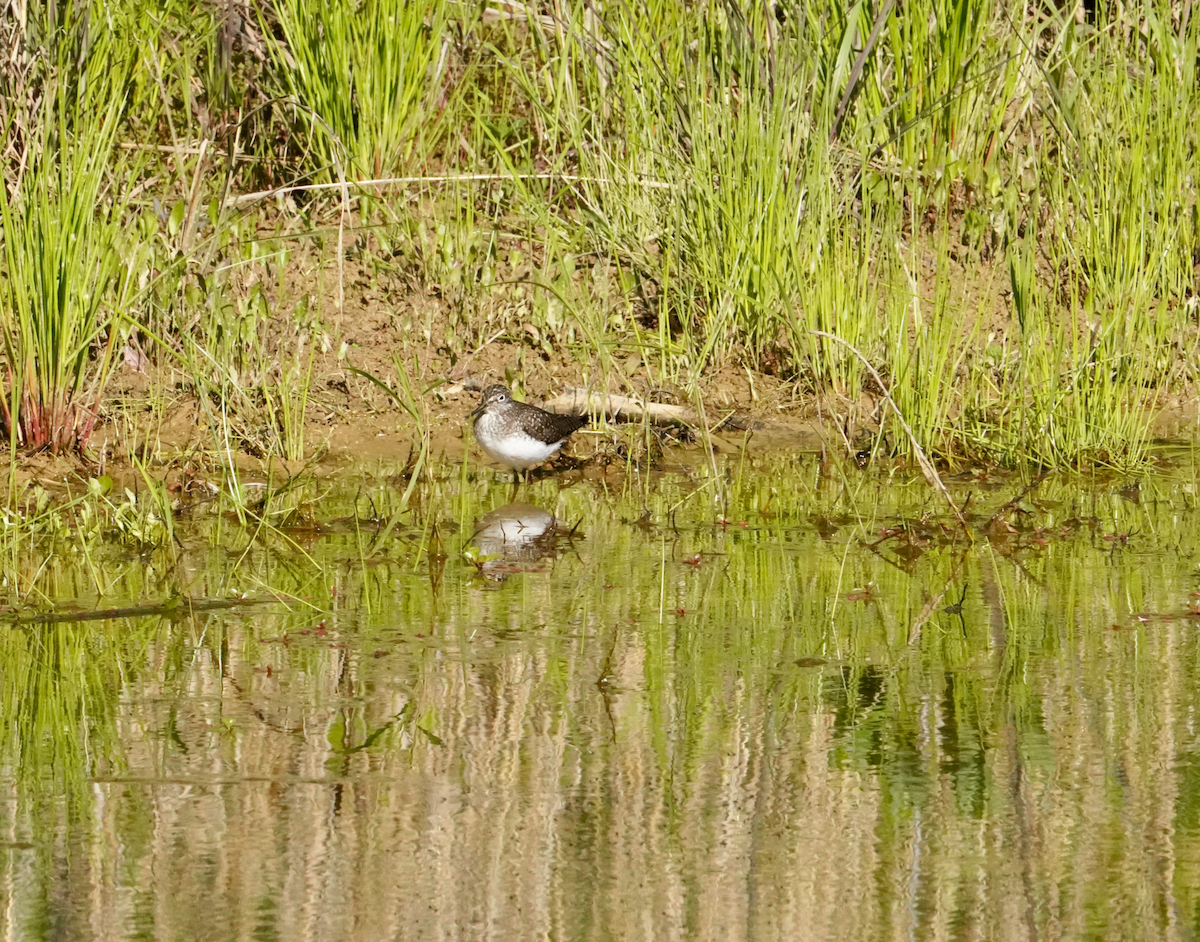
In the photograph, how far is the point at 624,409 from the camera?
7273 millimetres

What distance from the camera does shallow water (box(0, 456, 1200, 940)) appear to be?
3.12 meters

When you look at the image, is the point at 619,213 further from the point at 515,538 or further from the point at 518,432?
the point at 515,538

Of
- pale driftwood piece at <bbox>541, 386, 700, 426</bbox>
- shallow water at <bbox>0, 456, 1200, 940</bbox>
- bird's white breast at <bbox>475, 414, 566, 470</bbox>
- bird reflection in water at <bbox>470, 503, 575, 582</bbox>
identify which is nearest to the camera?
shallow water at <bbox>0, 456, 1200, 940</bbox>

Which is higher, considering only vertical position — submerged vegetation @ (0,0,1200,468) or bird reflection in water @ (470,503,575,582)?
submerged vegetation @ (0,0,1200,468)

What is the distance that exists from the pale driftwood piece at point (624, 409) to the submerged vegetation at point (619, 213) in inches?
3.7

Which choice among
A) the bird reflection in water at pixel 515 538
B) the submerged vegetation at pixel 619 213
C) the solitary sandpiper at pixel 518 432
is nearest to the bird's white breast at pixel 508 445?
the solitary sandpiper at pixel 518 432

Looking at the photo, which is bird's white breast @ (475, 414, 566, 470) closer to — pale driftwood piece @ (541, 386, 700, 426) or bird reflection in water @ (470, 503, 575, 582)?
bird reflection in water @ (470, 503, 575, 582)

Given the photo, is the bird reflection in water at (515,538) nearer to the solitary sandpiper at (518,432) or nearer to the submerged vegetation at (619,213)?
the solitary sandpiper at (518,432)

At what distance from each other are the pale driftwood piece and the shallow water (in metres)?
1.32

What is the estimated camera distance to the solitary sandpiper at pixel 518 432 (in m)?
6.60

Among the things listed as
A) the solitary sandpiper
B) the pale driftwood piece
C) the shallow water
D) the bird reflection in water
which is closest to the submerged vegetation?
the pale driftwood piece

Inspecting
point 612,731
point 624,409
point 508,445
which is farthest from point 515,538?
point 612,731

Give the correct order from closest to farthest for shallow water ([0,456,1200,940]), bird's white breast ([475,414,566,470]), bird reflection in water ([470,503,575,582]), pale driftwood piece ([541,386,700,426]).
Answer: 1. shallow water ([0,456,1200,940])
2. bird reflection in water ([470,503,575,582])
3. bird's white breast ([475,414,566,470])
4. pale driftwood piece ([541,386,700,426])

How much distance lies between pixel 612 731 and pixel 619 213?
14.5 feet
